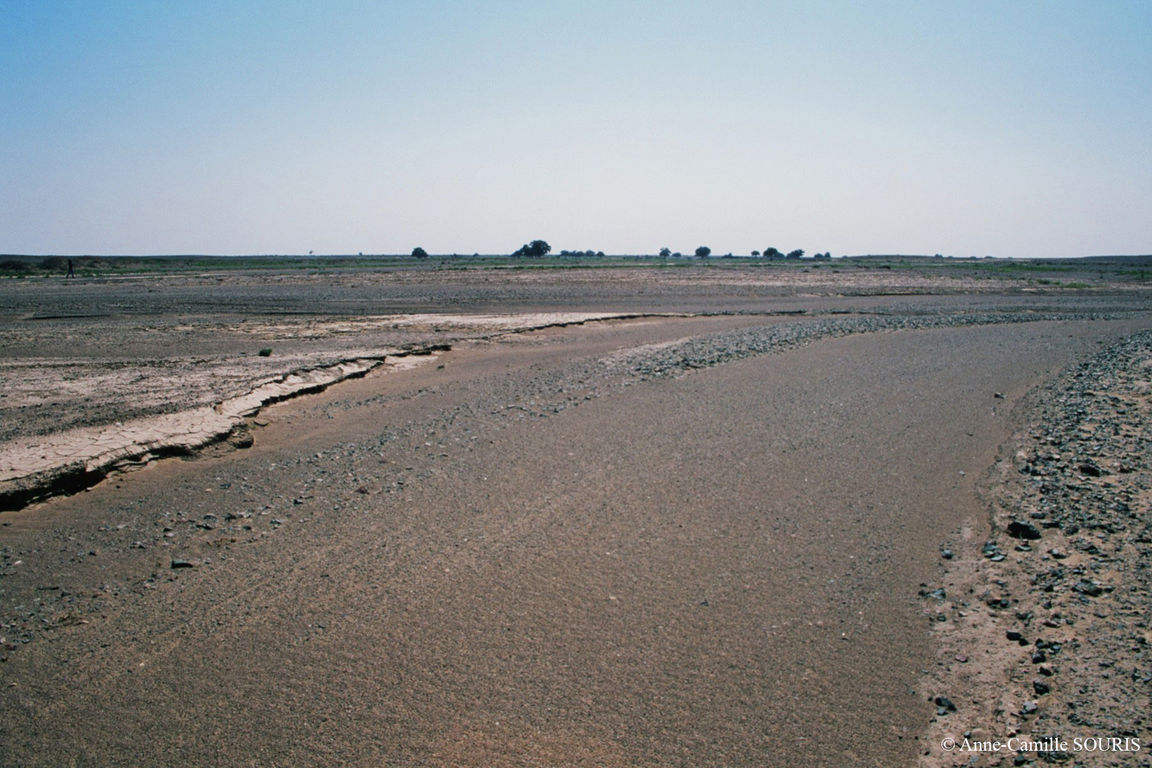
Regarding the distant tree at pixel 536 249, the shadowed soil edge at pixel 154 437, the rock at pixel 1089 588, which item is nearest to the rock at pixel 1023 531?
the rock at pixel 1089 588

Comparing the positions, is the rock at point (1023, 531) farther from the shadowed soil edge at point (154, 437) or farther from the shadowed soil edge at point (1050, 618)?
the shadowed soil edge at point (154, 437)

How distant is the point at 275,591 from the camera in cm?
540

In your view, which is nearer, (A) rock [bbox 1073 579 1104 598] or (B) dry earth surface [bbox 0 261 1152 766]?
(B) dry earth surface [bbox 0 261 1152 766]

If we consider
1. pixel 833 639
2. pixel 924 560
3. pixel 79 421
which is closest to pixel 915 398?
pixel 924 560

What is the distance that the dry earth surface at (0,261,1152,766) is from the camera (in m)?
3.91

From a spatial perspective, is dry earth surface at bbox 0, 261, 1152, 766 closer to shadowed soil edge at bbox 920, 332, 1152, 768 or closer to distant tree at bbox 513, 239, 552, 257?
shadowed soil edge at bbox 920, 332, 1152, 768

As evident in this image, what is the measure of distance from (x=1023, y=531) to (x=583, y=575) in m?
3.74

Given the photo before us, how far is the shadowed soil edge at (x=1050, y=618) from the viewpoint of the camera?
3639mm

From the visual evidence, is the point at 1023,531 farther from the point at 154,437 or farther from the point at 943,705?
the point at 154,437

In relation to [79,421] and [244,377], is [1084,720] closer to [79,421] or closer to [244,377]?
[79,421]

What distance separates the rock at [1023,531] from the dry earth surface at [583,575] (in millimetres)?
37

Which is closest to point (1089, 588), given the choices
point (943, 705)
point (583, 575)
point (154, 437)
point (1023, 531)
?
point (1023, 531)

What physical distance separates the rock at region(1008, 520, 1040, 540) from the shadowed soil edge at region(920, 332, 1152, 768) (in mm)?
11

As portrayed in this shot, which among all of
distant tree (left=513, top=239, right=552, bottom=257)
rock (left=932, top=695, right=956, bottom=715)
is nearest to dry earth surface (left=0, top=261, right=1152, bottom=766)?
rock (left=932, top=695, right=956, bottom=715)
